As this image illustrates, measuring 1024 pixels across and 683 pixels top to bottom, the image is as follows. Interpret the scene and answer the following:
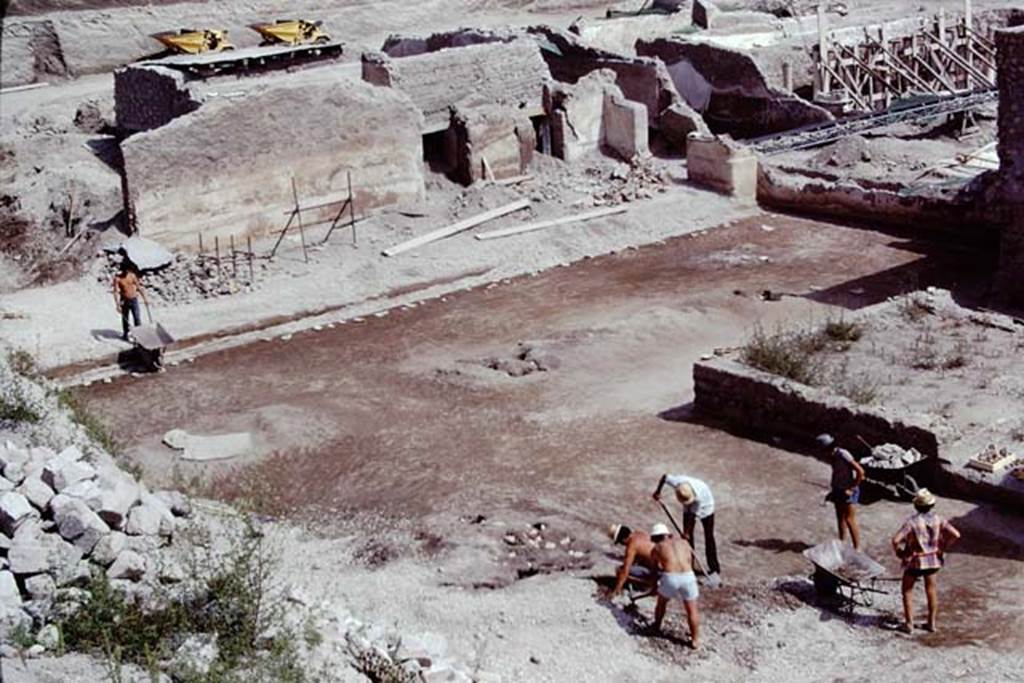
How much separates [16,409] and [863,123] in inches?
620

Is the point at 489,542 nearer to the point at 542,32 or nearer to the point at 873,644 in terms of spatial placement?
the point at 873,644

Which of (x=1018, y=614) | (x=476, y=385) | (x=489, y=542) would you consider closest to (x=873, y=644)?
(x=1018, y=614)

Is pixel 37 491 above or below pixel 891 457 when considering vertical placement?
above

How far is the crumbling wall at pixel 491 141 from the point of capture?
22.0m

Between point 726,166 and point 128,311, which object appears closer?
point 128,311

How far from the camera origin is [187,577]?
9.88m

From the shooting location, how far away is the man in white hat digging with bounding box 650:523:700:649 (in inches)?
399

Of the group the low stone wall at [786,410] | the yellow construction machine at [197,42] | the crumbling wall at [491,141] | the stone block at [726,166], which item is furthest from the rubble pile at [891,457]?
the yellow construction machine at [197,42]

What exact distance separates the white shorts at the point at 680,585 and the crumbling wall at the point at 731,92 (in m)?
15.7

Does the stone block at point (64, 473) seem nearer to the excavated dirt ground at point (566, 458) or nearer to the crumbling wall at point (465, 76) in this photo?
the excavated dirt ground at point (566, 458)

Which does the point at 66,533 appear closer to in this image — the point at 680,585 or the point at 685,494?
the point at 680,585

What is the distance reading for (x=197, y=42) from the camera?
2922 centimetres

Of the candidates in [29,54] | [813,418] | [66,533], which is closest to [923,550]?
[813,418]

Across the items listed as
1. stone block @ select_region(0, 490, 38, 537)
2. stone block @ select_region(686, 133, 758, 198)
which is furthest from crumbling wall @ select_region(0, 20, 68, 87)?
stone block @ select_region(0, 490, 38, 537)
